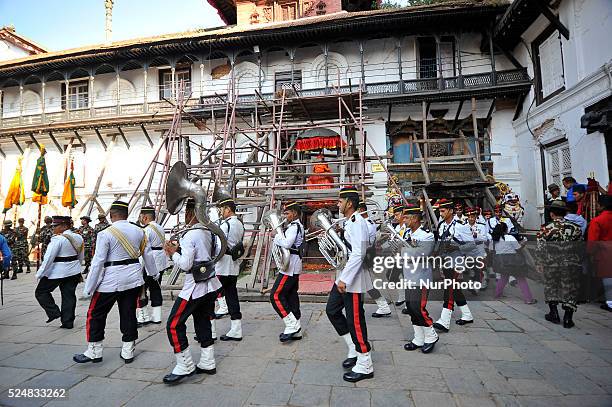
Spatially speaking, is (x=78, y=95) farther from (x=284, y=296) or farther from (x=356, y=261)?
(x=356, y=261)

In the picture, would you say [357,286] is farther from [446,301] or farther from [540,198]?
[540,198]

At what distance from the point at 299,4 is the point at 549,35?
1324cm

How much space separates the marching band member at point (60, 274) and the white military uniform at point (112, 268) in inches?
83.2

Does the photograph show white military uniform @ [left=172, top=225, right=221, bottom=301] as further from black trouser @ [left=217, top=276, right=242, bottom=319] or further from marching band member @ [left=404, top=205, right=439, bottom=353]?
marching band member @ [left=404, top=205, right=439, bottom=353]

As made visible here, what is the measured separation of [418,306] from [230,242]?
2871mm

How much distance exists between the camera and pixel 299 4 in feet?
65.3

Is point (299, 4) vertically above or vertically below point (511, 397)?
above

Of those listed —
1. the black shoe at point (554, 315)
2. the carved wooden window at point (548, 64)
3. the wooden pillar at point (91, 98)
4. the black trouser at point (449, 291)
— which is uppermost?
the wooden pillar at point (91, 98)

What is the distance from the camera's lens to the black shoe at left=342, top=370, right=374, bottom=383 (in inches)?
143

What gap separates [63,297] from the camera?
5.72 metres

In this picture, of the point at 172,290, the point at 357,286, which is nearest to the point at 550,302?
the point at 357,286

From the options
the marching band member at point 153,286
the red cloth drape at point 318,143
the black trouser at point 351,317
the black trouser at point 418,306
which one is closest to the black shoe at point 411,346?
the black trouser at point 418,306

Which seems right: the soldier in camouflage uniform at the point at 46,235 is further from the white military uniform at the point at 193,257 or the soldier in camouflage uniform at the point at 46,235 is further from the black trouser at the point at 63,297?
the white military uniform at the point at 193,257

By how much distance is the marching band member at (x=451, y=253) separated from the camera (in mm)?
5215
